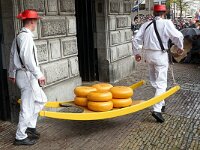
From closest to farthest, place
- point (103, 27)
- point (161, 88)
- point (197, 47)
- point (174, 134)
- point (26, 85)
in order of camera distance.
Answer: point (26, 85)
point (174, 134)
point (161, 88)
point (103, 27)
point (197, 47)

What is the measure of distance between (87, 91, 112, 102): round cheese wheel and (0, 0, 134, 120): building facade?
1359mm

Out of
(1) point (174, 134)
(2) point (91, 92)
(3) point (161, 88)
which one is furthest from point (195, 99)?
(2) point (91, 92)

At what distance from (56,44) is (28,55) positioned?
7.26 ft

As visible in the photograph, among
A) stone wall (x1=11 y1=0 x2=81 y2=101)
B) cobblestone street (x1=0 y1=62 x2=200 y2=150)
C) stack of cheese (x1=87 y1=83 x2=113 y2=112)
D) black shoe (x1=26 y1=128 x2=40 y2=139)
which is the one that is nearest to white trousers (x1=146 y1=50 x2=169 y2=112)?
cobblestone street (x1=0 y1=62 x2=200 y2=150)

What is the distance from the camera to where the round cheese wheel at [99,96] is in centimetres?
561

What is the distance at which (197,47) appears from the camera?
1334cm

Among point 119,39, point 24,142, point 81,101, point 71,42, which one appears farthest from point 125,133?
point 119,39

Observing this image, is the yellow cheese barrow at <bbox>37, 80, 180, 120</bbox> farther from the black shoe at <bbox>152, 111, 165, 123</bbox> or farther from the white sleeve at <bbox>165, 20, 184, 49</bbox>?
the white sleeve at <bbox>165, 20, 184, 49</bbox>

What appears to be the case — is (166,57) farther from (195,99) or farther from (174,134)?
(195,99)

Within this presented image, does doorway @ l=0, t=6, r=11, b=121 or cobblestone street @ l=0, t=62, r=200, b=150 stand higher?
doorway @ l=0, t=6, r=11, b=121

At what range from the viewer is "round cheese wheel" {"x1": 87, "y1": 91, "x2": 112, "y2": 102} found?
5.61 meters

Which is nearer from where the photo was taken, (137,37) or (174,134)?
(174,134)

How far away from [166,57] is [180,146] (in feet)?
5.81

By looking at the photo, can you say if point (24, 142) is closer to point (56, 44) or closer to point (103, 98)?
point (103, 98)
